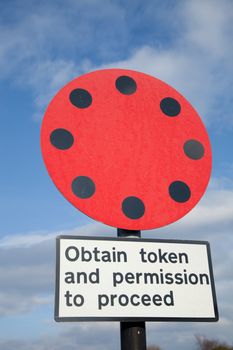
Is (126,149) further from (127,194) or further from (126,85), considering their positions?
(126,85)

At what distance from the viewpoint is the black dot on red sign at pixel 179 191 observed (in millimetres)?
2943

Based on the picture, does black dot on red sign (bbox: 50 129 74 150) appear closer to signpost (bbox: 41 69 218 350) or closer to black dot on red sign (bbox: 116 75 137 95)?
signpost (bbox: 41 69 218 350)

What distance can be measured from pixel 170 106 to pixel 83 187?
96 centimetres

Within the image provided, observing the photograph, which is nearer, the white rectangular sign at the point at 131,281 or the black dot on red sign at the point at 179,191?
the white rectangular sign at the point at 131,281

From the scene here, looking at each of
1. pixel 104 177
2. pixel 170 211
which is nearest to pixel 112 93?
pixel 104 177

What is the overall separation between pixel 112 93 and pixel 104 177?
685 millimetres

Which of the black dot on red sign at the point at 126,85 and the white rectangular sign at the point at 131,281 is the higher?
the black dot on red sign at the point at 126,85

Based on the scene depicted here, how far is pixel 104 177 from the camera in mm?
2822

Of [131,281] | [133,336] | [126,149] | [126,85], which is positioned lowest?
[133,336]

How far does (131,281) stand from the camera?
2.66 meters

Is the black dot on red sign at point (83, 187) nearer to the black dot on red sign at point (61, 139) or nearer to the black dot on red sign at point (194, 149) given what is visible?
the black dot on red sign at point (61, 139)

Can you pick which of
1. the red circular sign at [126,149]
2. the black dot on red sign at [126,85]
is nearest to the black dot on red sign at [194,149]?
the red circular sign at [126,149]

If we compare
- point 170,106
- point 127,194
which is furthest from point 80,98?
point 127,194

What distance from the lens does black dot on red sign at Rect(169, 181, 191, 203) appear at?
2943 millimetres
